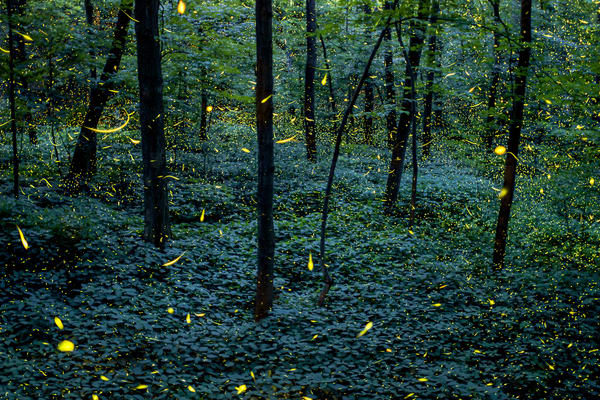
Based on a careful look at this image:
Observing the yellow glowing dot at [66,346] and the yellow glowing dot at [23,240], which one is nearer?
the yellow glowing dot at [66,346]

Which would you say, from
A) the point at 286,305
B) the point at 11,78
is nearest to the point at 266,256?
the point at 286,305

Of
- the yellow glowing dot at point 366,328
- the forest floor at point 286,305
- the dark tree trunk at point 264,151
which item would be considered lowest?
the yellow glowing dot at point 366,328

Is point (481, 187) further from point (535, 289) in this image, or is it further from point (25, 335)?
point (25, 335)

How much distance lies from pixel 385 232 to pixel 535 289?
4.46m

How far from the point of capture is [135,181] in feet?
45.9

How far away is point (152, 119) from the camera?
8.84 metres

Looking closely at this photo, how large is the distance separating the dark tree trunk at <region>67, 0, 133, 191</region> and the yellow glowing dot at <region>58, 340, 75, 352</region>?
761cm

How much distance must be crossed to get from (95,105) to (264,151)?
843 cm

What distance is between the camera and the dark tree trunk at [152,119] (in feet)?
28.1

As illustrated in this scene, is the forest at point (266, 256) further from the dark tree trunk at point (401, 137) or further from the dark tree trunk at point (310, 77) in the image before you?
the dark tree trunk at point (310, 77)

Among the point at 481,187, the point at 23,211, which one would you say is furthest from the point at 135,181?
the point at 481,187

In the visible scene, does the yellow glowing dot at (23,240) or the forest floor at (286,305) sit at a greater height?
the yellow glowing dot at (23,240)

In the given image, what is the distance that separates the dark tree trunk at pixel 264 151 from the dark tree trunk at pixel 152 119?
11.1 ft

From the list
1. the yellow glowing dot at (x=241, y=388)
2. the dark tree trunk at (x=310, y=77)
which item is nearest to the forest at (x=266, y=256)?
the yellow glowing dot at (x=241, y=388)
